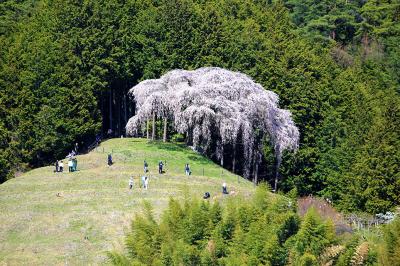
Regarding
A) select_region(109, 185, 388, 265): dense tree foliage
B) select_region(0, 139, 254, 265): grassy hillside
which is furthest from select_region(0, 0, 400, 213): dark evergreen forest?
select_region(109, 185, 388, 265): dense tree foliage

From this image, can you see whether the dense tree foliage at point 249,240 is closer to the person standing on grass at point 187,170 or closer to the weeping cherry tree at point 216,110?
the person standing on grass at point 187,170

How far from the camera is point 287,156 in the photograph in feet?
234

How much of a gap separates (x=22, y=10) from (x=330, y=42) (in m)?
39.9

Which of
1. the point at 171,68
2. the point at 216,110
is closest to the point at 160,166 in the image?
the point at 216,110

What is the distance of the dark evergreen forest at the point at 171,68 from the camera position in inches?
2672

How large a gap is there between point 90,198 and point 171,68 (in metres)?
24.1

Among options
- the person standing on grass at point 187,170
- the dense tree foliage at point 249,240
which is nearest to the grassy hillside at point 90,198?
the person standing on grass at point 187,170

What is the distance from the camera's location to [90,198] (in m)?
52.9

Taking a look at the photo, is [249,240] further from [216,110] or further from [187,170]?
[216,110]

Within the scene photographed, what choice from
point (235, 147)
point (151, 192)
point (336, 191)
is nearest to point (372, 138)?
point (336, 191)

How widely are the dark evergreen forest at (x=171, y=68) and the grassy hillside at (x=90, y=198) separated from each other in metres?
7.41

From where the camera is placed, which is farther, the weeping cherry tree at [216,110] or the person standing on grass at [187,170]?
the weeping cherry tree at [216,110]

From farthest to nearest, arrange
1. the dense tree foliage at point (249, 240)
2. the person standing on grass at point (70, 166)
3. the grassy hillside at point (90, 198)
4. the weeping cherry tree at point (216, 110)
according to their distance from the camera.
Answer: the weeping cherry tree at point (216, 110) < the person standing on grass at point (70, 166) < the grassy hillside at point (90, 198) < the dense tree foliage at point (249, 240)

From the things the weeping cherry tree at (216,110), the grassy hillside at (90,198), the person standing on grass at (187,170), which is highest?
the weeping cherry tree at (216,110)
